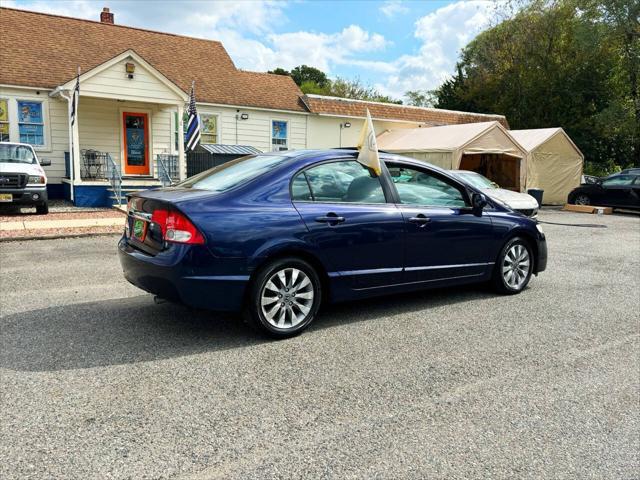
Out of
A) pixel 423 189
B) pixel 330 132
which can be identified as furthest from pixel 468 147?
pixel 423 189

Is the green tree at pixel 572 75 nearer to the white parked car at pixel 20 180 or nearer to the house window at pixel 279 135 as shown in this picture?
the house window at pixel 279 135

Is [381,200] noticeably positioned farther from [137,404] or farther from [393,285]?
[137,404]

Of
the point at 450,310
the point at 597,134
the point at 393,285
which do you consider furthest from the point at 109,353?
the point at 597,134

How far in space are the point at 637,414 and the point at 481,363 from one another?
105cm

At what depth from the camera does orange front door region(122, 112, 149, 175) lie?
17141mm

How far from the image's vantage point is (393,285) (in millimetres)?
5051

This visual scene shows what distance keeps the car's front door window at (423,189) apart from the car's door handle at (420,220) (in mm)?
165

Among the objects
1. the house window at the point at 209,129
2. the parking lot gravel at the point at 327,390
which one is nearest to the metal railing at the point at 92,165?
the house window at the point at 209,129

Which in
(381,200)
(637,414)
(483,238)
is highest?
(381,200)

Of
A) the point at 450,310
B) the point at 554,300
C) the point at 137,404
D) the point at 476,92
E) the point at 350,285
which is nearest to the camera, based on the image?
the point at 137,404

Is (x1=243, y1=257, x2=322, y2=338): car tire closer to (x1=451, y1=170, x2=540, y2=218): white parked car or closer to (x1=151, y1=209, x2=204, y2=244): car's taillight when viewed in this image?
(x1=151, y1=209, x2=204, y2=244): car's taillight

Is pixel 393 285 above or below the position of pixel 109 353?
above

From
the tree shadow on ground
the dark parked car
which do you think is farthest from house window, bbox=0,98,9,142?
the dark parked car

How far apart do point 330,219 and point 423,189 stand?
1.32 meters
